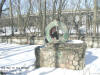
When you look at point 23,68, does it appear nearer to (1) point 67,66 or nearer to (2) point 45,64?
(2) point 45,64

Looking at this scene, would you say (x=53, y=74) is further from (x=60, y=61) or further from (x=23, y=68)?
(x=23, y=68)

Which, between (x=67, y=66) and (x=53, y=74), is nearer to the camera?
(x=53, y=74)

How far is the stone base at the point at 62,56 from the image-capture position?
17.0ft

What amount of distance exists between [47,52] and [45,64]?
54 cm

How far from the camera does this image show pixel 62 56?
17.8 feet

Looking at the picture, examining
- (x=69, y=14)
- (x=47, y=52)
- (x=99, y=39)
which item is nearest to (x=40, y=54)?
(x=47, y=52)

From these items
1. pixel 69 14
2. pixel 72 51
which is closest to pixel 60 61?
pixel 72 51

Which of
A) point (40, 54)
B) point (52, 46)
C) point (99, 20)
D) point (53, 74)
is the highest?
point (99, 20)

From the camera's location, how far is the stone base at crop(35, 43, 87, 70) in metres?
5.18

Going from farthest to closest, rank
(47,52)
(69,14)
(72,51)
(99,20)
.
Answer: (69,14) < (99,20) < (47,52) < (72,51)

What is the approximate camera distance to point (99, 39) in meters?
9.73

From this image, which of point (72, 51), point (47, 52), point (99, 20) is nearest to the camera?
point (72, 51)

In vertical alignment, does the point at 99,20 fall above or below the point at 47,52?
above

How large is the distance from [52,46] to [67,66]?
1.02 meters
